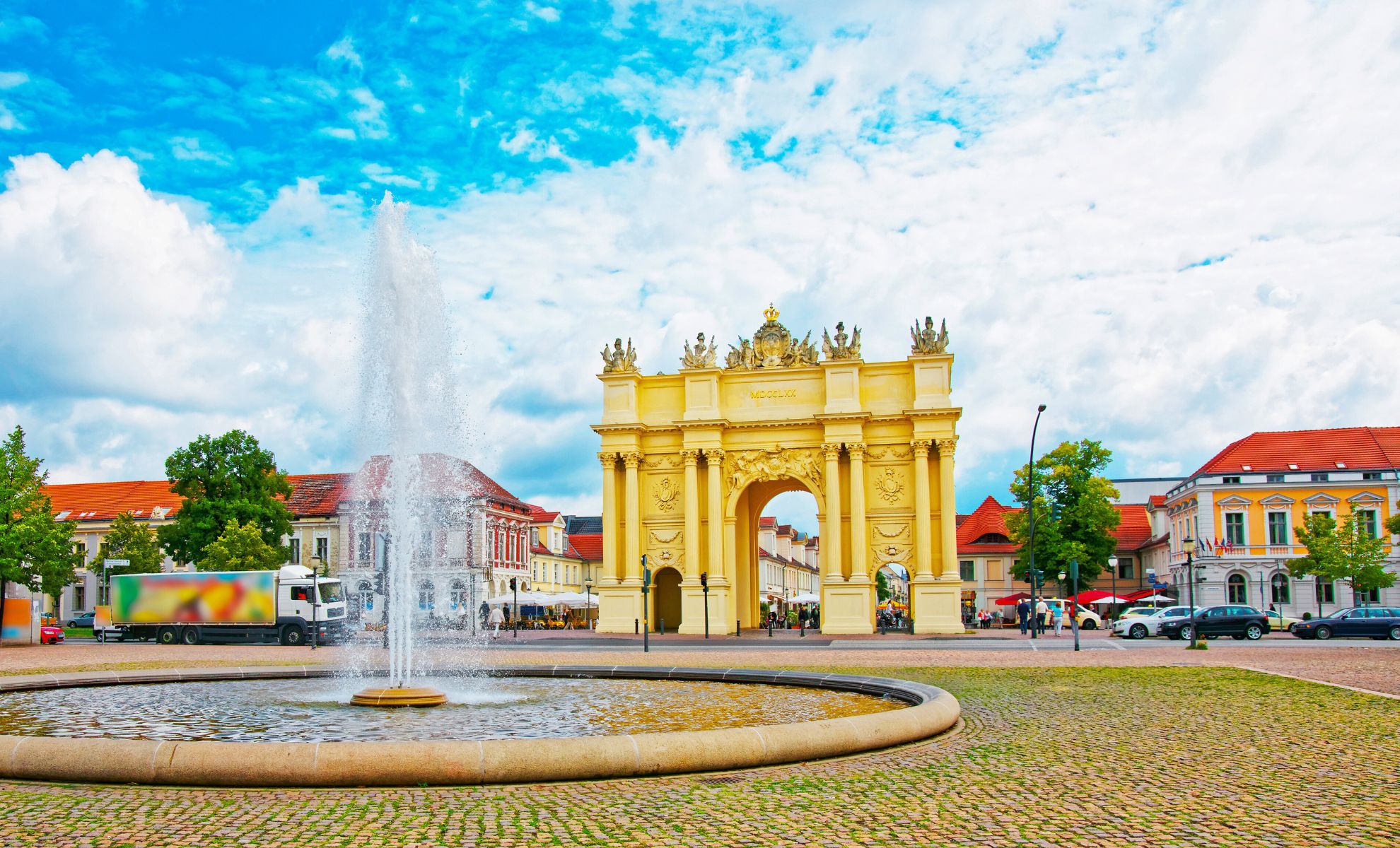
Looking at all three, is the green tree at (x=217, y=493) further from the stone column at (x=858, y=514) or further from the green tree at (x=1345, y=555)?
the green tree at (x=1345, y=555)

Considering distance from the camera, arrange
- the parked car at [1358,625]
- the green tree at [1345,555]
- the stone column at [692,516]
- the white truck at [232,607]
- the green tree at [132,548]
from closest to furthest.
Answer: the parked car at [1358,625], the white truck at [232,607], the stone column at [692,516], the green tree at [1345,555], the green tree at [132,548]

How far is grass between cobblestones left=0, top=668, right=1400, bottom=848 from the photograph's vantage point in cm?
757

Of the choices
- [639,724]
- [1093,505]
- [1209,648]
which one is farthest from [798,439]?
[639,724]

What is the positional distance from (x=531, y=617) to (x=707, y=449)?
85.3 ft

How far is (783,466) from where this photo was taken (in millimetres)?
53469

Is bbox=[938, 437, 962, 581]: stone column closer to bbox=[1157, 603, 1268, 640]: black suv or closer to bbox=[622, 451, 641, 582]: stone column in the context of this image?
bbox=[1157, 603, 1268, 640]: black suv

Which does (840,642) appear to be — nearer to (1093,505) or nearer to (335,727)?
(335,727)

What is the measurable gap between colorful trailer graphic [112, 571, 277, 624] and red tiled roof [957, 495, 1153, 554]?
58578mm

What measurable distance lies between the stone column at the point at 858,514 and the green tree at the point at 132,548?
131 feet

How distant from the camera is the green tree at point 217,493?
218ft

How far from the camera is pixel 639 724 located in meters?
13.1

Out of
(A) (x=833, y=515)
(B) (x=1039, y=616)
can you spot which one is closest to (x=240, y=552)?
(A) (x=833, y=515)

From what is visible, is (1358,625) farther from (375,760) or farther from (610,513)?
(375,760)

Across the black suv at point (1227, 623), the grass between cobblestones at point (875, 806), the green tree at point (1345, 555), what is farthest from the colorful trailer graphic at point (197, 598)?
the green tree at point (1345, 555)
